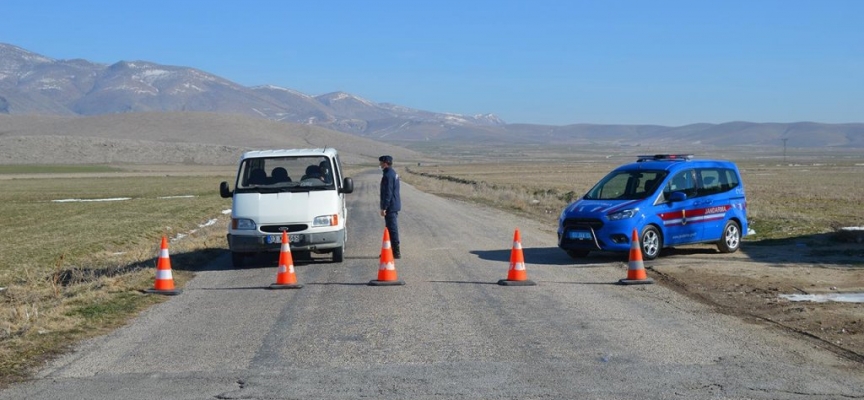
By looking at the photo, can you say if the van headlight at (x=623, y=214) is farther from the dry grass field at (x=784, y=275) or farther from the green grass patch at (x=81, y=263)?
the green grass patch at (x=81, y=263)

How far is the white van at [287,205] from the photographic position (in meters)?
16.5

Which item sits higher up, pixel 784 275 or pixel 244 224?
pixel 244 224

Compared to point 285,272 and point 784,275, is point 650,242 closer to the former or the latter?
point 784,275

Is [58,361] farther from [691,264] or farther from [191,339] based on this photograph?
[691,264]

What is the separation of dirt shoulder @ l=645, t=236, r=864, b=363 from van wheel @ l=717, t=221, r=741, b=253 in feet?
0.58

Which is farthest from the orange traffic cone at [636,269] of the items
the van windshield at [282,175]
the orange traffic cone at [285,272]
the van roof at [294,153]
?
the van roof at [294,153]

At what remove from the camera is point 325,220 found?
16719 millimetres

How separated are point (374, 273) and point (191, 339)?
5.53 metres

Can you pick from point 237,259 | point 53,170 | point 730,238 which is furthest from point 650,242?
point 53,170

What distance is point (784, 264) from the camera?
1627cm

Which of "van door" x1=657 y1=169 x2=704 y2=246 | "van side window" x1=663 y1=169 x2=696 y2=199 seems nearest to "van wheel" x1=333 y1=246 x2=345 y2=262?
"van door" x1=657 y1=169 x2=704 y2=246

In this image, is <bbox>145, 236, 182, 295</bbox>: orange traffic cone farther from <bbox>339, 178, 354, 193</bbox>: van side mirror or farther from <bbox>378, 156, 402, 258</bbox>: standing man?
<bbox>378, 156, 402, 258</bbox>: standing man

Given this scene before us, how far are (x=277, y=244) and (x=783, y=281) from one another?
774cm

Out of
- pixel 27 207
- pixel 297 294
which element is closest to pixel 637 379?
pixel 297 294
